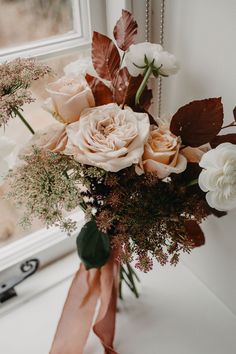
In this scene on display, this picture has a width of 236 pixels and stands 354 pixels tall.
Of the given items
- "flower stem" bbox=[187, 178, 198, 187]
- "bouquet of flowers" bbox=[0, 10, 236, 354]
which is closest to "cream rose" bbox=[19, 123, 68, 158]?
"bouquet of flowers" bbox=[0, 10, 236, 354]

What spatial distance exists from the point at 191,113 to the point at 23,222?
0.35 metres

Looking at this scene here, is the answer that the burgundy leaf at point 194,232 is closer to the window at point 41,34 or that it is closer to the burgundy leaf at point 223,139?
the burgundy leaf at point 223,139

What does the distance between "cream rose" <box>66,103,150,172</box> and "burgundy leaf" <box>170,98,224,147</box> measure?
69mm

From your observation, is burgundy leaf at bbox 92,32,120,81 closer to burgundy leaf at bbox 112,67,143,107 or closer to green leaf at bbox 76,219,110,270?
burgundy leaf at bbox 112,67,143,107

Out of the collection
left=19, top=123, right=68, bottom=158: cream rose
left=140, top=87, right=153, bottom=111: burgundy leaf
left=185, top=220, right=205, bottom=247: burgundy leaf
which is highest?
left=140, top=87, right=153, bottom=111: burgundy leaf

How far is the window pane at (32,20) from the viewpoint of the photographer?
0.81m

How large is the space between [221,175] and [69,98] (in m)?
0.29

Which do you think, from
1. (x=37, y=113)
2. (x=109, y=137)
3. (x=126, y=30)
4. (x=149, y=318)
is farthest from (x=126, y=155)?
(x=149, y=318)

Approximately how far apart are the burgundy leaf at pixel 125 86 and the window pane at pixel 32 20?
12.1 inches

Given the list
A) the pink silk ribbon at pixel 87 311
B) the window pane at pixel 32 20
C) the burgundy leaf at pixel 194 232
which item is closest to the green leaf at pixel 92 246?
the pink silk ribbon at pixel 87 311

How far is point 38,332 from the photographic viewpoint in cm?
95

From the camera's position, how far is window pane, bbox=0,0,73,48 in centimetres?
81

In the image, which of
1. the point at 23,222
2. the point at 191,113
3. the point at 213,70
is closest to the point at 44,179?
the point at 23,222

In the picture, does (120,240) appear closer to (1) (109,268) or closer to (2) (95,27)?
(1) (109,268)
